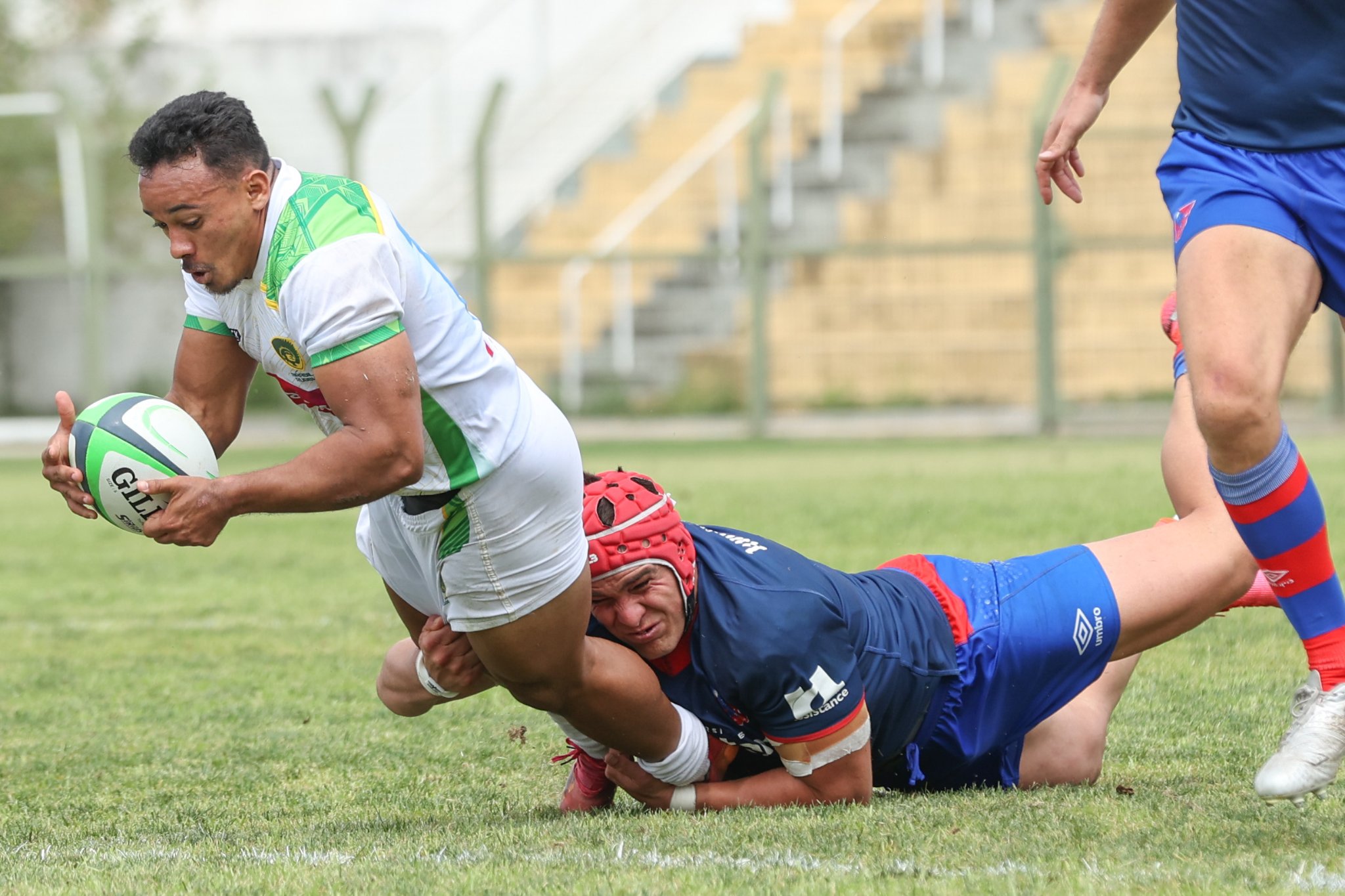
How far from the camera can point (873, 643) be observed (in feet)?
12.2

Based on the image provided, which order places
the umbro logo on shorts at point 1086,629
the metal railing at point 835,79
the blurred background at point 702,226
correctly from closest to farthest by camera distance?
the umbro logo on shorts at point 1086,629 < the blurred background at point 702,226 < the metal railing at point 835,79

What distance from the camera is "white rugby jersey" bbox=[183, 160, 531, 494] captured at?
331 centimetres

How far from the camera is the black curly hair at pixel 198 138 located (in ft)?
11.2

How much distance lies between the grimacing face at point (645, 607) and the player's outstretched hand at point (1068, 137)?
4.36ft

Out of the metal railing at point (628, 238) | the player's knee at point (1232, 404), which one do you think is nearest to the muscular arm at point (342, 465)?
the player's knee at point (1232, 404)

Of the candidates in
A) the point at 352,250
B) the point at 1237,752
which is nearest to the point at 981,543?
the point at 1237,752

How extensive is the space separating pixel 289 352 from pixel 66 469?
560 mm

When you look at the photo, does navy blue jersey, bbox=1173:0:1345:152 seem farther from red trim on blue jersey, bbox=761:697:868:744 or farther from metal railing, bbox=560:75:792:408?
metal railing, bbox=560:75:792:408

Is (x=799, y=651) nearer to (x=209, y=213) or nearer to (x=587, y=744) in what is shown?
(x=587, y=744)

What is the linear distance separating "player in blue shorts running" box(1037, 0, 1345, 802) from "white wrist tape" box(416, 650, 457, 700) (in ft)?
6.08

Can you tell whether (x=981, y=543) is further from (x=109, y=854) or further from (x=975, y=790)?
(x=109, y=854)

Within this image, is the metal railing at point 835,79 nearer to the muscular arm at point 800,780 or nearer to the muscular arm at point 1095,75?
the muscular arm at point 1095,75

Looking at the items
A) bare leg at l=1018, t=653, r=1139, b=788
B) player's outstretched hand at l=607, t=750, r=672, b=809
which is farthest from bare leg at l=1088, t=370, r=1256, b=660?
player's outstretched hand at l=607, t=750, r=672, b=809

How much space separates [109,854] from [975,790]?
1.90 meters
